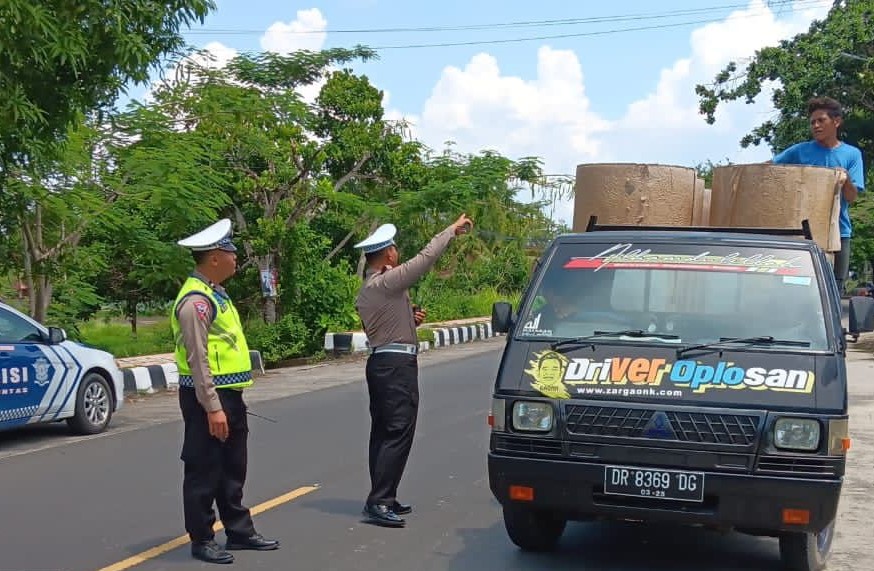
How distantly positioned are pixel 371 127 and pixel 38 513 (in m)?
19.7

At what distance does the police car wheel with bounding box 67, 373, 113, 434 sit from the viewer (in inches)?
433

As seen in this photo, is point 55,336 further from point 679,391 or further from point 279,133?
point 279,133

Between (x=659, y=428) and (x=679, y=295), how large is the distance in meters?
0.97

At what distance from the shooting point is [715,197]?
749 centimetres

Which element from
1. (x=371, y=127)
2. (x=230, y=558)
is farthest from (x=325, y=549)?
(x=371, y=127)

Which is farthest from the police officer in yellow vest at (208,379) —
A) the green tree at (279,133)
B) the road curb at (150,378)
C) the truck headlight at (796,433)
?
the green tree at (279,133)

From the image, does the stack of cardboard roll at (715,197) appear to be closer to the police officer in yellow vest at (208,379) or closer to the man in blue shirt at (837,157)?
the man in blue shirt at (837,157)

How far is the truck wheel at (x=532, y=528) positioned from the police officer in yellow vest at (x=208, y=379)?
5.05 ft

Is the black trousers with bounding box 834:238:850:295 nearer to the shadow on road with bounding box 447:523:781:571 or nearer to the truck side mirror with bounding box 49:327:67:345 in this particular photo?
the shadow on road with bounding box 447:523:781:571

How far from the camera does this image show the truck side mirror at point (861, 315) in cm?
625

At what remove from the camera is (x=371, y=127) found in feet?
86.2

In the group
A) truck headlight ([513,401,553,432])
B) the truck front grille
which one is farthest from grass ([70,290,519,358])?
the truck front grille

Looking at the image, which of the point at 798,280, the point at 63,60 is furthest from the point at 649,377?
the point at 63,60

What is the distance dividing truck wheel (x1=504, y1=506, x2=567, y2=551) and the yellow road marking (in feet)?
6.27
